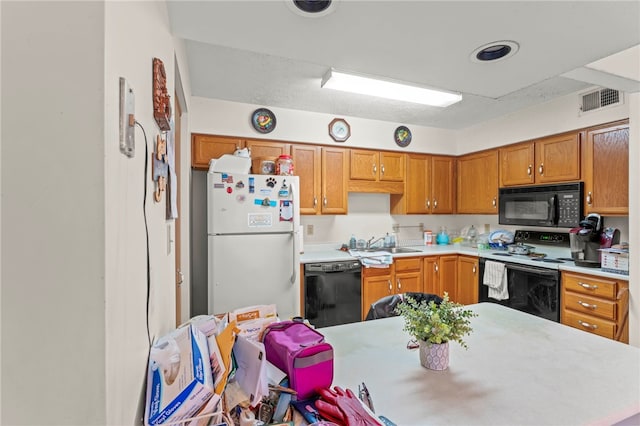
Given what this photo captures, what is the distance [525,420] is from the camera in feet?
2.82

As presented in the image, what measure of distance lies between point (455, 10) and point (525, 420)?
131 centimetres

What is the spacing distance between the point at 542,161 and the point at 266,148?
9.27ft

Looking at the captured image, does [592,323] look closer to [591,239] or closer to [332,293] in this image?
[591,239]

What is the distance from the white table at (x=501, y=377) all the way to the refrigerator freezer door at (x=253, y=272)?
1.33 metres

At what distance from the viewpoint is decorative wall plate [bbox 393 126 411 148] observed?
3.83 metres

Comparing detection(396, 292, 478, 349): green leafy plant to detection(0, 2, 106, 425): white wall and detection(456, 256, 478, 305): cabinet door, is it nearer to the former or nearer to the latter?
detection(0, 2, 106, 425): white wall

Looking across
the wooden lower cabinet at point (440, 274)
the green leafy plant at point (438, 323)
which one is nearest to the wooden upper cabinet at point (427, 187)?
the wooden lower cabinet at point (440, 274)

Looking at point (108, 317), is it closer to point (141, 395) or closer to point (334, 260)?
point (141, 395)

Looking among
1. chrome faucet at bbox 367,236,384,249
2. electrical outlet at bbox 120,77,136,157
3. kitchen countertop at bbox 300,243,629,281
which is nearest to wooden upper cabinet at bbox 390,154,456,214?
chrome faucet at bbox 367,236,384,249

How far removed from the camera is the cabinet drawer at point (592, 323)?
236 centimetres

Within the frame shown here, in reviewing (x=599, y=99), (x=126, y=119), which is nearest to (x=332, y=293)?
(x=126, y=119)

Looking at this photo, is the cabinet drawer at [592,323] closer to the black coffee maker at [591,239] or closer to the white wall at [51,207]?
the black coffee maker at [591,239]

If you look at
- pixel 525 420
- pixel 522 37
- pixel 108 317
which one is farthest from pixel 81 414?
pixel 522 37

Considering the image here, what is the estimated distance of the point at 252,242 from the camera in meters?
2.70
